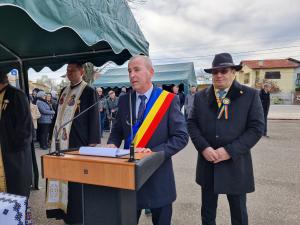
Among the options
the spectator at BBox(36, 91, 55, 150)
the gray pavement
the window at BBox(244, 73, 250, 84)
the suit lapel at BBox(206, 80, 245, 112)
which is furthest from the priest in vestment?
the window at BBox(244, 73, 250, 84)

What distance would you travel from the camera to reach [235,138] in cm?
241

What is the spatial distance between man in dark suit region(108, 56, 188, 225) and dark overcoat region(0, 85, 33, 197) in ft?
4.54

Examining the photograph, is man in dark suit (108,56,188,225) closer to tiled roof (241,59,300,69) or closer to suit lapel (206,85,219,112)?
suit lapel (206,85,219,112)

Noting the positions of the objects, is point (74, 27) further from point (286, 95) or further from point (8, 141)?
point (286, 95)

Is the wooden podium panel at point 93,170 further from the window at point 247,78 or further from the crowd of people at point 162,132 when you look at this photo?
the window at point 247,78

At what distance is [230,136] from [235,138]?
0.05 meters

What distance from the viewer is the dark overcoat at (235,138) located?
7.77 ft

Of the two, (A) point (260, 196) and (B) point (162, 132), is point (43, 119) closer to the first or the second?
(A) point (260, 196)

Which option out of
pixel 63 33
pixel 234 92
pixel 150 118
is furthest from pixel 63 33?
pixel 234 92

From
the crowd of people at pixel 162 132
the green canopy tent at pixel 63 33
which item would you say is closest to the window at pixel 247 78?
the green canopy tent at pixel 63 33

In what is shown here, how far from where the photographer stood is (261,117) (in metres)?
2.42

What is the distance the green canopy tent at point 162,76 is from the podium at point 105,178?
13.3 metres

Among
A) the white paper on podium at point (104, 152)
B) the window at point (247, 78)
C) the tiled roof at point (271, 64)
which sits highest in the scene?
the tiled roof at point (271, 64)

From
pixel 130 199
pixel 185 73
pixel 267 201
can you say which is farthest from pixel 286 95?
pixel 130 199
